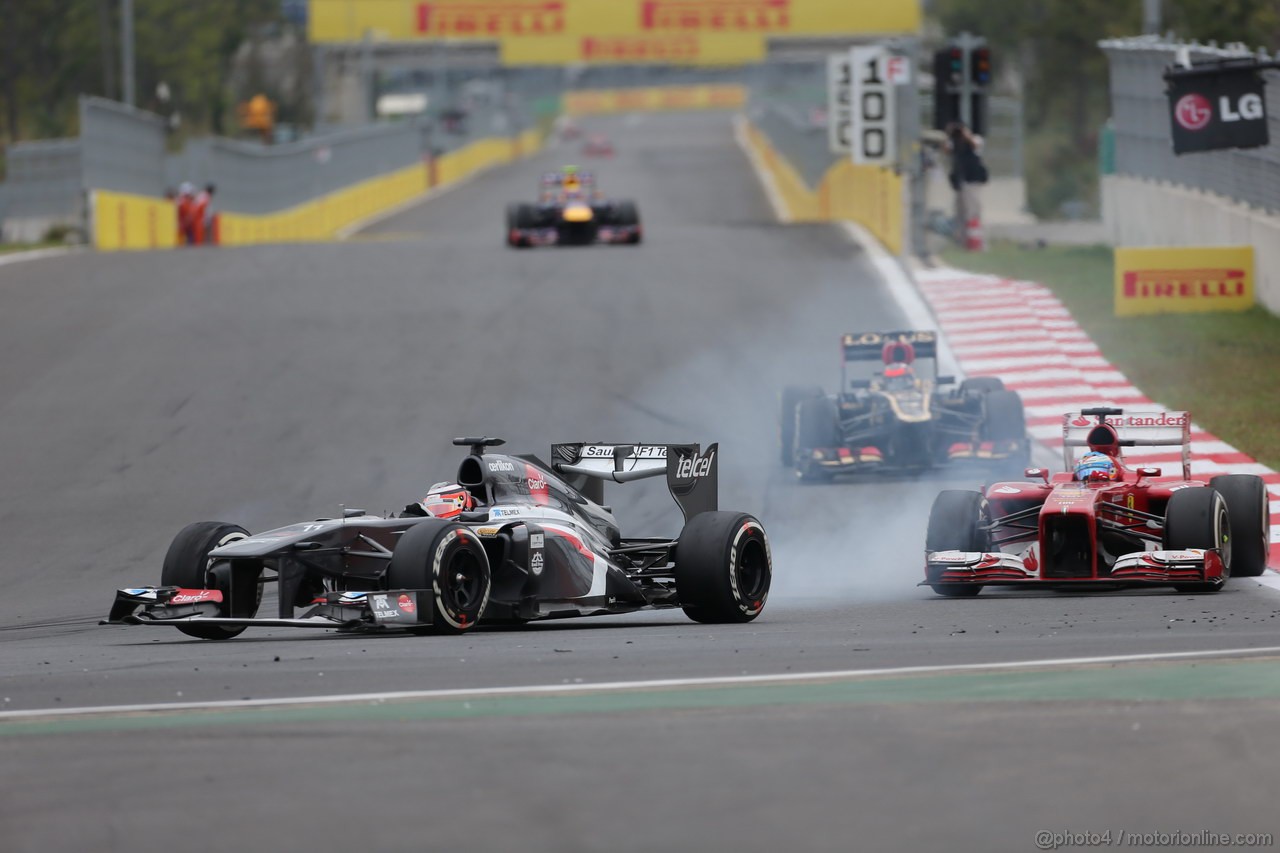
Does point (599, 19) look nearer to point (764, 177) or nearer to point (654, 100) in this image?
point (764, 177)

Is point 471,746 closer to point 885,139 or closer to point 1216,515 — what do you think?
point 1216,515

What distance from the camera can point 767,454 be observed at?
19.6 m

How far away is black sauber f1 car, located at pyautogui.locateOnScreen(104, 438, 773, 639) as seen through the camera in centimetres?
1061

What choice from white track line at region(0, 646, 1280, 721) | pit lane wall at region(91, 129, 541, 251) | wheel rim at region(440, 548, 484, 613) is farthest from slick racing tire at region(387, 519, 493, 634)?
pit lane wall at region(91, 129, 541, 251)

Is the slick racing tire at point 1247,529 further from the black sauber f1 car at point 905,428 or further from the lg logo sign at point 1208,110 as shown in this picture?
the lg logo sign at point 1208,110

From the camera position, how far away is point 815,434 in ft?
60.2

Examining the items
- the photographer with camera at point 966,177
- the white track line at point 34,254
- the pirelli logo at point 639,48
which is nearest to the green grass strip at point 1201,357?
the photographer with camera at point 966,177

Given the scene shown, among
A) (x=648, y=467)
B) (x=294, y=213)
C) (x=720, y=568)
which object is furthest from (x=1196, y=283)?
(x=294, y=213)

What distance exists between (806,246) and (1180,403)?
1281 cm

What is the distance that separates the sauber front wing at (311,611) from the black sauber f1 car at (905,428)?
8.21 m

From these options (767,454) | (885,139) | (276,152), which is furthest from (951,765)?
(276,152)

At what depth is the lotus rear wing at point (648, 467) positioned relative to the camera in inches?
488

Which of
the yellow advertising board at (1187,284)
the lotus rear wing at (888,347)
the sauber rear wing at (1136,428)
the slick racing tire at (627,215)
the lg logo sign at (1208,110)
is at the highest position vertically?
the lg logo sign at (1208,110)

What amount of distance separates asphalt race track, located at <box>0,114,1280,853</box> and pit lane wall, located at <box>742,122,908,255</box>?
235 inches
